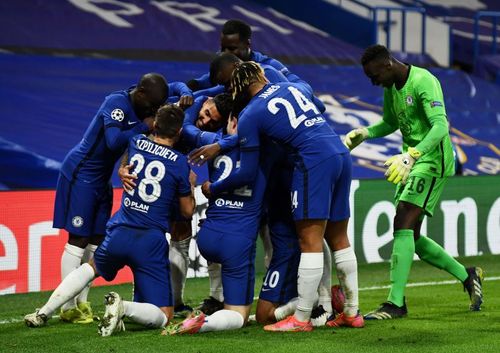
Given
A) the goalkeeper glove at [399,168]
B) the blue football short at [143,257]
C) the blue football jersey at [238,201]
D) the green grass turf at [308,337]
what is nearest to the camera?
the green grass turf at [308,337]

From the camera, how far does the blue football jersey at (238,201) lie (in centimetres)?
708

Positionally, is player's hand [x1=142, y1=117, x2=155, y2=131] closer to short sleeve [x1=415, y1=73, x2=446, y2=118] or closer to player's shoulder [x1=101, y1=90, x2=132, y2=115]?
player's shoulder [x1=101, y1=90, x2=132, y2=115]

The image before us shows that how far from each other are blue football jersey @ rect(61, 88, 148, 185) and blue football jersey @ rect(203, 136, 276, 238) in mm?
765

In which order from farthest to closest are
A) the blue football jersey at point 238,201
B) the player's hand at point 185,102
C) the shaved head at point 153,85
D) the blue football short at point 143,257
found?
the player's hand at point 185,102 → the shaved head at point 153,85 → the blue football jersey at point 238,201 → the blue football short at point 143,257

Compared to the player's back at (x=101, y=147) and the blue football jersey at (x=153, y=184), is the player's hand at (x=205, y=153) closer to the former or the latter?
the blue football jersey at (x=153, y=184)

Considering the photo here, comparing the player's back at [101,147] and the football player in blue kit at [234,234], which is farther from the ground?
the player's back at [101,147]

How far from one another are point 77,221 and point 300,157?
186 centimetres

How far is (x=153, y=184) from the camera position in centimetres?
702

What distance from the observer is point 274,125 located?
22.6 ft

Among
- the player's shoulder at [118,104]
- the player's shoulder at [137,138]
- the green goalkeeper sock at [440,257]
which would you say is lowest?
the green goalkeeper sock at [440,257]

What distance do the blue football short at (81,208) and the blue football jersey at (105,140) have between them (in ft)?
0.21

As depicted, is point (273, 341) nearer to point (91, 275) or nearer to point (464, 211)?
point (91, 275)

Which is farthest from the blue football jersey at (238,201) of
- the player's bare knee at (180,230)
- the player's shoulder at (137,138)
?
the player's bare knee at (180,230)

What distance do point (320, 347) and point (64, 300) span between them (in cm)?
182
